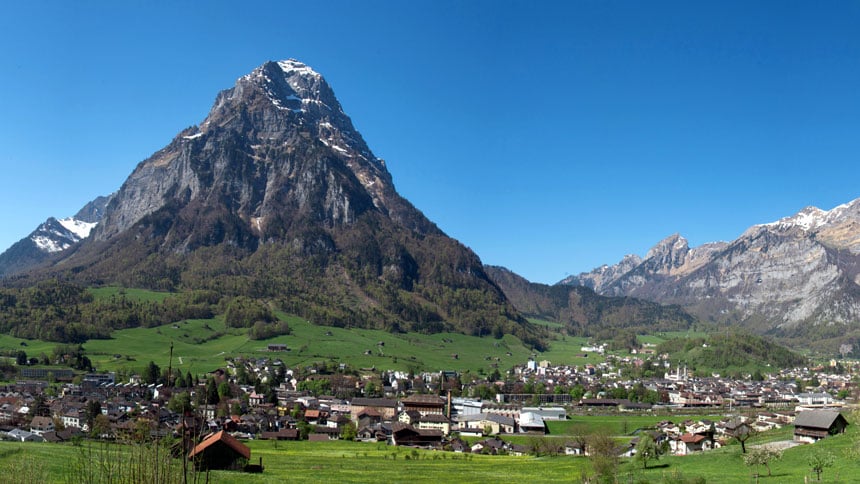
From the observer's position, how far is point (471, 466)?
5712cm

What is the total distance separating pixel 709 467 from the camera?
152 feet

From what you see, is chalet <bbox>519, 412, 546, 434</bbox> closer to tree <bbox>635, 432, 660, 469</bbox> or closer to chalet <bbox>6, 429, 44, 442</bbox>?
tree <bbox>635, 432, 660, 469</bbox>

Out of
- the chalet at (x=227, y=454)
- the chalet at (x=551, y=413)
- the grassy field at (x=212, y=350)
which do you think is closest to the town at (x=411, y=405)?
the chalet at (x=227, y=454)

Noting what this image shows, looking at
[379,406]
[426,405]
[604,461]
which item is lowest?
[426,405]

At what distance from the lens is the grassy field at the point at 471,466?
38.9m

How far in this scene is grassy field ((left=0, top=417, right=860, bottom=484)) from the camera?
38875mm

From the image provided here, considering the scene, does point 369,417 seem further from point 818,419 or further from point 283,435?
point 818,419

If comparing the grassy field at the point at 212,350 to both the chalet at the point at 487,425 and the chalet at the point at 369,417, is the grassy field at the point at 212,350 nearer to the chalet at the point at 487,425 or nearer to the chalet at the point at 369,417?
the chalet at the point at 369,417

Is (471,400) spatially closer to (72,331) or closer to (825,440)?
(825,440)

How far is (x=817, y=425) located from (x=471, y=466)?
3069 centimetres

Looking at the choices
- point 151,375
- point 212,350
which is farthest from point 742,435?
point 212,350

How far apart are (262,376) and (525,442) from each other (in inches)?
2936

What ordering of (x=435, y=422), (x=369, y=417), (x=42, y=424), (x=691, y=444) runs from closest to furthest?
(x=691, y=444)
(x=42, y=424)
(x=369, y=417)
(x=435, y=422)

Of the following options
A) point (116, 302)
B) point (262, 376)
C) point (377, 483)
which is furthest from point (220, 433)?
point (116, 302)
